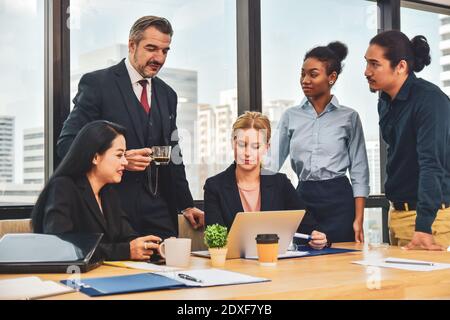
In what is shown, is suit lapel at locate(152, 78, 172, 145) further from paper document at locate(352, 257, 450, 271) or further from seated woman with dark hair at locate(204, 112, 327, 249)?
paper document at locate(352, 257, 450, 271)

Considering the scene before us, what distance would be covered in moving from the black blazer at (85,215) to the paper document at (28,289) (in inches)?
17.3

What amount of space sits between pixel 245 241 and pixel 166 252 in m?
0.29

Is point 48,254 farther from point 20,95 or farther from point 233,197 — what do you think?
point 20,95

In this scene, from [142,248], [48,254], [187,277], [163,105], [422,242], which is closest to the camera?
[187,277]

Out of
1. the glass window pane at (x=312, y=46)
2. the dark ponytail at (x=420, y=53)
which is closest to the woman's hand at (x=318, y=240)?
the dark ponytail at (x=420, y=53)

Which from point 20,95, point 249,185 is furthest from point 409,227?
point 20,95

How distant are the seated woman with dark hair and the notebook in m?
0.74

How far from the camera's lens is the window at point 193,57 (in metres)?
2.97

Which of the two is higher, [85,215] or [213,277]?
[85,215]

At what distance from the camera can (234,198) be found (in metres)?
Answer: 2.25

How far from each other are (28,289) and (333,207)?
1735mm

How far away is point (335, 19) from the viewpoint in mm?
3928
